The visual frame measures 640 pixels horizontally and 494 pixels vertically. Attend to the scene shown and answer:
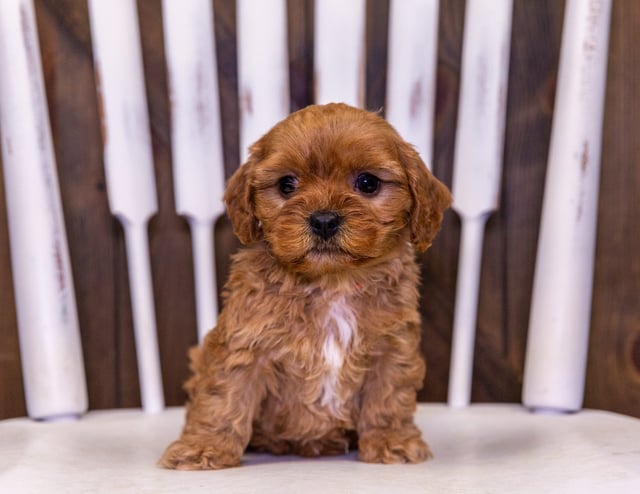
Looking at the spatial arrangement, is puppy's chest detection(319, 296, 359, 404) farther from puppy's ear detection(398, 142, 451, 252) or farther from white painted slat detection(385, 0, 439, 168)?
white painted slat detection(385, 0, 439, 168)

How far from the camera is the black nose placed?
4.44 ft

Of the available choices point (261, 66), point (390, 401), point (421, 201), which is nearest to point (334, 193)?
point (421, 201)

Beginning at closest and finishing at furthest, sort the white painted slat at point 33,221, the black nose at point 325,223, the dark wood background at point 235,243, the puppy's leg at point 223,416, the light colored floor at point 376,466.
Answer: the light colored floor at point 376,466
the black nose at point 325,223
the puppy's leg at point 223,416
the white painted slat at point 33,221
the dark wood background at point 235,243

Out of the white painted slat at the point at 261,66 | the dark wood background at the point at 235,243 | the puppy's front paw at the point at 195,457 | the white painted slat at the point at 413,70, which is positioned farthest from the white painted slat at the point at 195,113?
the puppy's front paw at the point at 195,457

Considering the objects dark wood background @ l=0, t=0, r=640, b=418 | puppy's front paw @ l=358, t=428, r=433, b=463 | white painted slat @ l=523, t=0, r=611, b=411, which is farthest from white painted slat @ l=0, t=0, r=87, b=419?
white painted slat @ l=523, t=0, r=611, b=411

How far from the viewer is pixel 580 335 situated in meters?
1.76

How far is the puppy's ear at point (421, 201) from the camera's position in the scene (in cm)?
Answer: 149

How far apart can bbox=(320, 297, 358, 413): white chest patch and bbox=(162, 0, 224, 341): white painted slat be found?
44 cm

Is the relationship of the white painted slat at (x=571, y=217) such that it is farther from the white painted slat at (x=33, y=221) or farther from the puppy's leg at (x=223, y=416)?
the white painted slat at (x=33, y=221)

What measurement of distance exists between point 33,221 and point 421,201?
2.52 feet

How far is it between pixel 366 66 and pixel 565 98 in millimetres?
467

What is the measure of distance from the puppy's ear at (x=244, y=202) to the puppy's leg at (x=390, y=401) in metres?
0.32

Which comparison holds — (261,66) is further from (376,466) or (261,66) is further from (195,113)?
(376,466)

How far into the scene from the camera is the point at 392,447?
1484 mm
